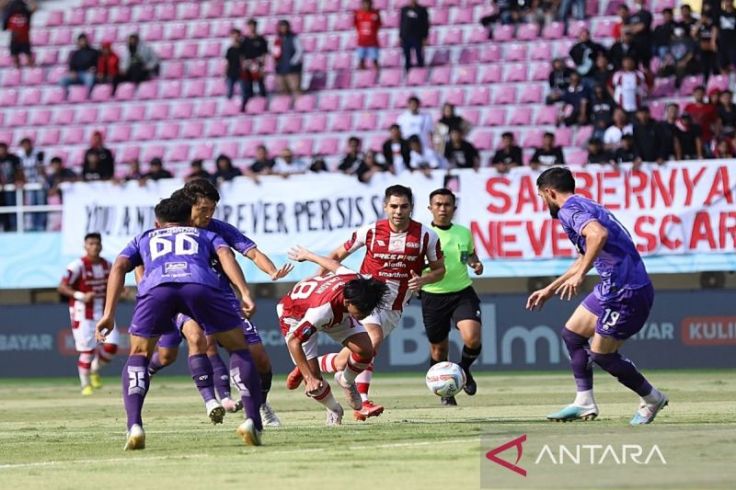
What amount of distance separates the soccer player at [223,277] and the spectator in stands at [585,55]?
15487 mm

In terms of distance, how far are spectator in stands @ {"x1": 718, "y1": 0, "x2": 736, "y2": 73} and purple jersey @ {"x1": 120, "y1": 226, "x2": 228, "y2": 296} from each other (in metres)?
18.7

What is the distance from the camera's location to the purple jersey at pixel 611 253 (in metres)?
13.4

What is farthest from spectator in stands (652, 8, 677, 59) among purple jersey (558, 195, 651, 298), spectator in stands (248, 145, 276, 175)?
purple jersey (558, 195, 651, 298)

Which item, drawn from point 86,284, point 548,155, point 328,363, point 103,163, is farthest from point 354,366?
point 103,163

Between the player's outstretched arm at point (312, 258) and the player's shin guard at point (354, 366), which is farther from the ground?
the player's outstretched arm at point (312, 258)

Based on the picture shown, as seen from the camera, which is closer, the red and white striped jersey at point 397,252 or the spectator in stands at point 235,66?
the red and white striped jersey at point 397,252

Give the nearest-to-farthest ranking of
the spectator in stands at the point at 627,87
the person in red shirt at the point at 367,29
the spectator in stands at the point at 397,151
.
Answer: the spectator in stands at the point at 397,151 → the spectator in stands at the point at 627,87 → the person in red shirt at the point at 367,29

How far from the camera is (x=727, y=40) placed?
29188 mm

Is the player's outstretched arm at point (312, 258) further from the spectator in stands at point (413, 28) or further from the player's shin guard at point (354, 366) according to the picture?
the spectator in stands at point (413, 28)

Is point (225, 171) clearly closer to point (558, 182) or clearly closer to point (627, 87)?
point (627, 87)

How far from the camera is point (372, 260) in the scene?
16.2 meters

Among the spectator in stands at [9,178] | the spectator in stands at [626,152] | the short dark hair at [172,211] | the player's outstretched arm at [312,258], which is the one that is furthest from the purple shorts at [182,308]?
the spectator in stands at [9,178]

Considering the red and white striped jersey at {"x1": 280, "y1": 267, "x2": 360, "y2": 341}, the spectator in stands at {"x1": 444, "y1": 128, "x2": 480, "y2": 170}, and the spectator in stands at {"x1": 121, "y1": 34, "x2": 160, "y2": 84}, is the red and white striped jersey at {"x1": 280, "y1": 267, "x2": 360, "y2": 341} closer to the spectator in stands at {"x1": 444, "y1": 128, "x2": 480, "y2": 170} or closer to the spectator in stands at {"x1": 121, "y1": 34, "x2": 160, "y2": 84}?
the spectator in stands at {"x1": 444, "y1": 128, "x2": 480, "y2": 170}

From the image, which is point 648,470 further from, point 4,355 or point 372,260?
point 4,355
